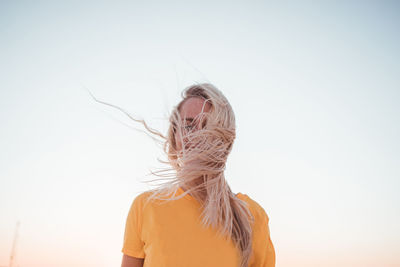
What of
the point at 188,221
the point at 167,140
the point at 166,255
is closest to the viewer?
the point at 166,255

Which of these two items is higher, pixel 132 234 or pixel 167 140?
pixel 167 140

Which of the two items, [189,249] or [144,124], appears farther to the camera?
[144,124]

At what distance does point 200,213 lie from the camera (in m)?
2.59

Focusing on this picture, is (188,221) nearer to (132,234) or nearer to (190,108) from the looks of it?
(132,234)

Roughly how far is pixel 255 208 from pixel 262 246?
0.31 m

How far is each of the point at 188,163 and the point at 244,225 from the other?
2.13 ft

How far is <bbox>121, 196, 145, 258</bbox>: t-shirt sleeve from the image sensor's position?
241 centimetres

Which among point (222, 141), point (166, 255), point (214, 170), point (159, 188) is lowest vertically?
point (166, 255)

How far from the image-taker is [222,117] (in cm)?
278

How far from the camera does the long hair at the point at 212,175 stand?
255 cm

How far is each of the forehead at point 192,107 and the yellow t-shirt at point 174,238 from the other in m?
0.68

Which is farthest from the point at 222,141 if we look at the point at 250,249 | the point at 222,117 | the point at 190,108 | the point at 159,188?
the point at 250,249

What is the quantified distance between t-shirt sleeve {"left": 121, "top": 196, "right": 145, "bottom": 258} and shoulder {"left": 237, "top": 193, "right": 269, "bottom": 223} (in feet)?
2.91

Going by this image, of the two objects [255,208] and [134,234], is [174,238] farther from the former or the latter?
[255,208]
